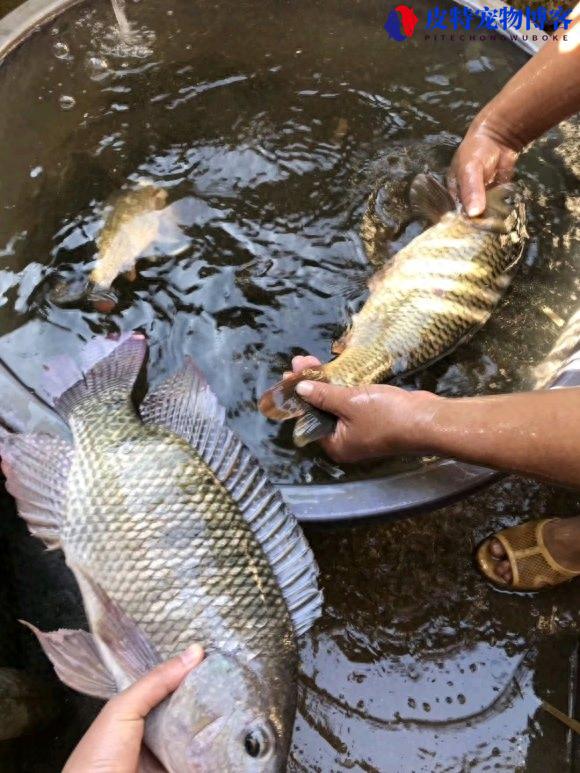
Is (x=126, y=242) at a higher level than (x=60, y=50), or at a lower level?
lower

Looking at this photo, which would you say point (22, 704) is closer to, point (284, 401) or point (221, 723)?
point (221, 723)

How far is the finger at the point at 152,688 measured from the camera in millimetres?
1527

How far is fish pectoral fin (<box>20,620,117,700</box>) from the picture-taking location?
1.74 m

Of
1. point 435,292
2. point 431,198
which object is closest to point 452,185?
point 431,198

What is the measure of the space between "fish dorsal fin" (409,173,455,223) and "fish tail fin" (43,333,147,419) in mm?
1498

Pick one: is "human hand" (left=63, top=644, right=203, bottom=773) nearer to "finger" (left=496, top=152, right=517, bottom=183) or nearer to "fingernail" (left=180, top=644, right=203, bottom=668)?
"fingernail" (left=180, top=644, right=203, bottom=668)

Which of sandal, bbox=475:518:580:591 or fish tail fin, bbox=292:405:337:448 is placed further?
sandal, bbox=475:518:580:591

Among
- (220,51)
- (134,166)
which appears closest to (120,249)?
(134,166)

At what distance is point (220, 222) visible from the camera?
3.06 meters

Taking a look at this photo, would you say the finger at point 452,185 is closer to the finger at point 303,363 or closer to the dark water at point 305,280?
the dark water at point 305,280

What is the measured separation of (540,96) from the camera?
8.72 ft

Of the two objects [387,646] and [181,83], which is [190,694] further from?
[181,83]

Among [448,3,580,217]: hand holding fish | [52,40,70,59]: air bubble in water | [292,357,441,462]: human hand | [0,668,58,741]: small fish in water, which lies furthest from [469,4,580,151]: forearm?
[0,668,58,741]: small fish in water

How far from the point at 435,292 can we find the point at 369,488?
98 centimetres
